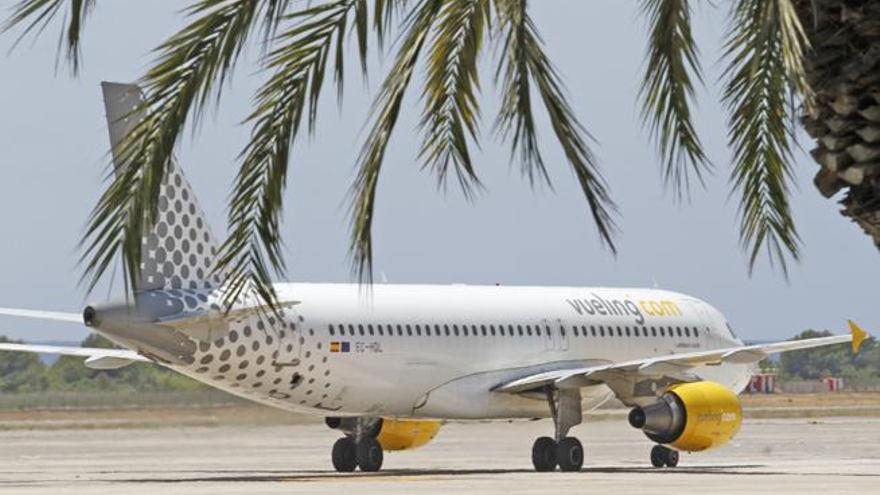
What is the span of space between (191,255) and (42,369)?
5970 centimetres

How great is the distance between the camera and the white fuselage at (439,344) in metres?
32.2

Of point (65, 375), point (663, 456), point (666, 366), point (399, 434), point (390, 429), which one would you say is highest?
point (65, 375)

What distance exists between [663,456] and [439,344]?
4759 mm

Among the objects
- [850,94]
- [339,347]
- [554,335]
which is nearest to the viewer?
[850,94]

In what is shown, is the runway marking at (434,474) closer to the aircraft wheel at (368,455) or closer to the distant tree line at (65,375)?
the aircraft wheel at (368,455)

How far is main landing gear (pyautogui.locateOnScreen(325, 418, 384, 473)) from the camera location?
35406mm

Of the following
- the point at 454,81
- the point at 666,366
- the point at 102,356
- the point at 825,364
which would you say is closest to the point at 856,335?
the point at 666,366

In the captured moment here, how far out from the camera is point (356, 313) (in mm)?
33781

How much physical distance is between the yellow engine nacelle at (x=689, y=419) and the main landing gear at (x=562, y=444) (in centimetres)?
138

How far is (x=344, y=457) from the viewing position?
35.4 meters

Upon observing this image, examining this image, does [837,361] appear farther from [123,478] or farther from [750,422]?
[123,478]

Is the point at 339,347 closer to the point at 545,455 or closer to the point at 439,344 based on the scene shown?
the point at 439,344

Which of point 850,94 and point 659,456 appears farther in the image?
point 659,456

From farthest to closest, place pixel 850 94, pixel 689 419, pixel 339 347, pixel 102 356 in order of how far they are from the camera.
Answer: pixel 102 356 → pixel 339 347 → pixel 689 419 → pixel 850 94
